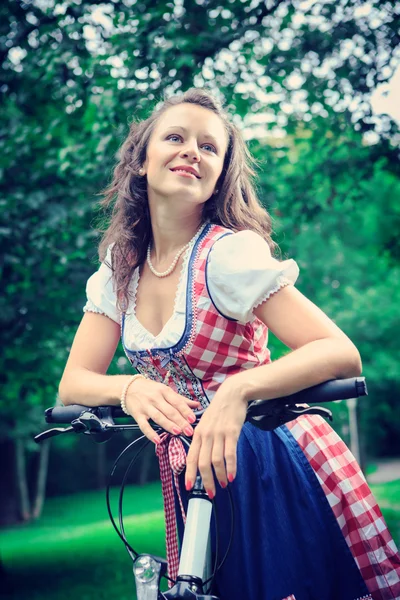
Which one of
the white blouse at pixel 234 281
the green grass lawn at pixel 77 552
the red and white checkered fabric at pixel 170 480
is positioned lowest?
the green grass lawn at pixel 77 552

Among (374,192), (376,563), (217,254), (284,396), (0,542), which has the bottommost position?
(0,542)

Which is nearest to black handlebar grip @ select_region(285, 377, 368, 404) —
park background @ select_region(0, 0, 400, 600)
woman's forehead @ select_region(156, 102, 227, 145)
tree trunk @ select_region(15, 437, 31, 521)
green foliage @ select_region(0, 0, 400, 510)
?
woman's forehead @ select_region(156, 102, 227, 145)

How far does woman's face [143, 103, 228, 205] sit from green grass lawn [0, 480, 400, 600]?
417 cm

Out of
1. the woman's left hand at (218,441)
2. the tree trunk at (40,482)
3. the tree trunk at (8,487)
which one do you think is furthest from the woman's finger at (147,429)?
the tree trunk at (40,482)

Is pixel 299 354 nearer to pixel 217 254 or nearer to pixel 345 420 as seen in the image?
pixel 217 254

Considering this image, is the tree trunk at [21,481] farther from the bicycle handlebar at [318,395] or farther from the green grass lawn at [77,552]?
the bicycle handlebar at [318,395]

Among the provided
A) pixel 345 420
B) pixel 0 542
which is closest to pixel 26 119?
pixel 0 542

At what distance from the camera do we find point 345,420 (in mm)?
23312

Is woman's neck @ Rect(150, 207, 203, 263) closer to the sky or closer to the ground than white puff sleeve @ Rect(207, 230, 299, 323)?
closer to the sky

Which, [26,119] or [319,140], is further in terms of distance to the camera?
[319,140]

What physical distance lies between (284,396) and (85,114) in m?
5.00

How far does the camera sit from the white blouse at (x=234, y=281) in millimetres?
1594

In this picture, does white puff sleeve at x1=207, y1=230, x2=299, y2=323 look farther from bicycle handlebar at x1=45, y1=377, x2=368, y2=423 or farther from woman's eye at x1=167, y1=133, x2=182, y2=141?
woman's eye at x1=167, y1=133, x2=182, y2=141

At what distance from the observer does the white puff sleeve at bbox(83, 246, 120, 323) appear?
77.7 inches
